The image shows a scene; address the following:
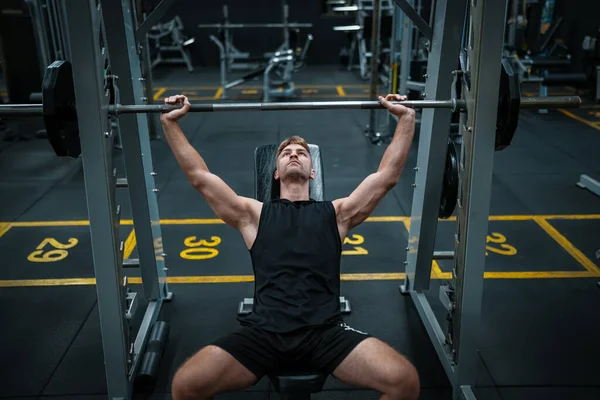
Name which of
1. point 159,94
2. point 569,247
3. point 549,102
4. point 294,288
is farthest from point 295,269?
point 159,94

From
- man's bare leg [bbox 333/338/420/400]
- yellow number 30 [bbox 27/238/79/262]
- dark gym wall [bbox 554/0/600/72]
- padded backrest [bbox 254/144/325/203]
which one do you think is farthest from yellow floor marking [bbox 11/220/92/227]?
dark gym wall [bbox 554/0/600/72]

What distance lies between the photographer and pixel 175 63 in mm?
11883

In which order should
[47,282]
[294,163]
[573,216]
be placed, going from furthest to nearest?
1. [573,216]
2. [47,282]
3. [294,163]

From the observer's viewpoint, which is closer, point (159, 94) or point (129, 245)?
point (129, 245)

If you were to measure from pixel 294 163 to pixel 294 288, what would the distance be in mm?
581

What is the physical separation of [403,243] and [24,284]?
2.40 metres

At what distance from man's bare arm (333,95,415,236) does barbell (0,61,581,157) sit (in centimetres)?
17

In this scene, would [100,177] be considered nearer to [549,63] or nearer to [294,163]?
[294,163]

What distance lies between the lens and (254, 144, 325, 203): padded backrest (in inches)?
101

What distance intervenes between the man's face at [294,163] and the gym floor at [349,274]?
0.91 m

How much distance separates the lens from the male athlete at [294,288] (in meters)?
1.77

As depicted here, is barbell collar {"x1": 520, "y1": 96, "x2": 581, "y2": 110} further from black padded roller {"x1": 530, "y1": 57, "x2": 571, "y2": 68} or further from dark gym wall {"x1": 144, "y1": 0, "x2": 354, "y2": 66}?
dark gym wall {"x1": 144, "y1": 0, "x2": 354, "y2": 66}

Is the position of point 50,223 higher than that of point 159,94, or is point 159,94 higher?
point 159,94

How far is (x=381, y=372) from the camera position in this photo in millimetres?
1746
